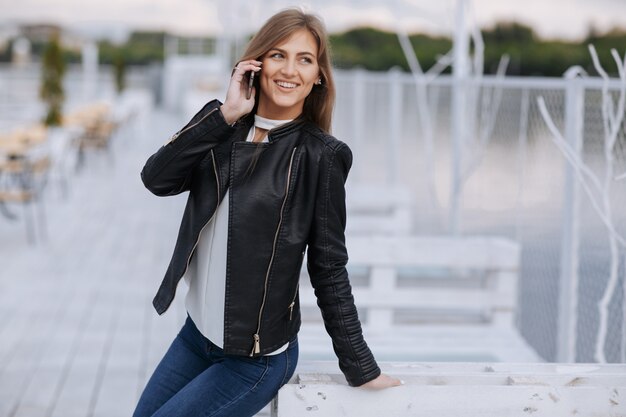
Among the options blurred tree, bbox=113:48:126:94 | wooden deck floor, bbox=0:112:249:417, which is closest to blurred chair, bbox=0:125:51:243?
wooden deck floor, bbox=0:112:249:417

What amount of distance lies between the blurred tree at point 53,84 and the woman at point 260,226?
38.4 ft

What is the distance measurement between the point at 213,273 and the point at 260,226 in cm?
16

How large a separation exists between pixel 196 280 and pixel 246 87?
447 mm

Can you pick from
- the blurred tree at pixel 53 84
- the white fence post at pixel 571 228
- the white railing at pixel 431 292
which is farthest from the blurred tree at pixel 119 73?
the white fence post at pixel 571 228

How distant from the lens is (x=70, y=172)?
→ 41.3 feet

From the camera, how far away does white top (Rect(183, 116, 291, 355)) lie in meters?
1.93

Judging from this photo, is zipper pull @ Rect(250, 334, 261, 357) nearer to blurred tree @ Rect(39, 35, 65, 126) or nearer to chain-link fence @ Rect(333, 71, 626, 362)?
chain-link fence @ Rect(333, 71, 626, 362)

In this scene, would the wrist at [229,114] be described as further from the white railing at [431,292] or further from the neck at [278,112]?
the white railing at [431,292]

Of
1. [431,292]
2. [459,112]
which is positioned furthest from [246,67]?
[459,112]

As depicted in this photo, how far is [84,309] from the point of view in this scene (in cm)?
561

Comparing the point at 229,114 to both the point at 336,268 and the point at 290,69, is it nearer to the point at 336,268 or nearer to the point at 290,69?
the point at 290,69

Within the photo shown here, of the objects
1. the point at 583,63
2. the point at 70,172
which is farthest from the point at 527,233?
the point at 583,63

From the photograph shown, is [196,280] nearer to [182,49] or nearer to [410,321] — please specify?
[410,321]

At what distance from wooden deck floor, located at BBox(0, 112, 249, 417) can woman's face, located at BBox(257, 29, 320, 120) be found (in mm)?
2169
